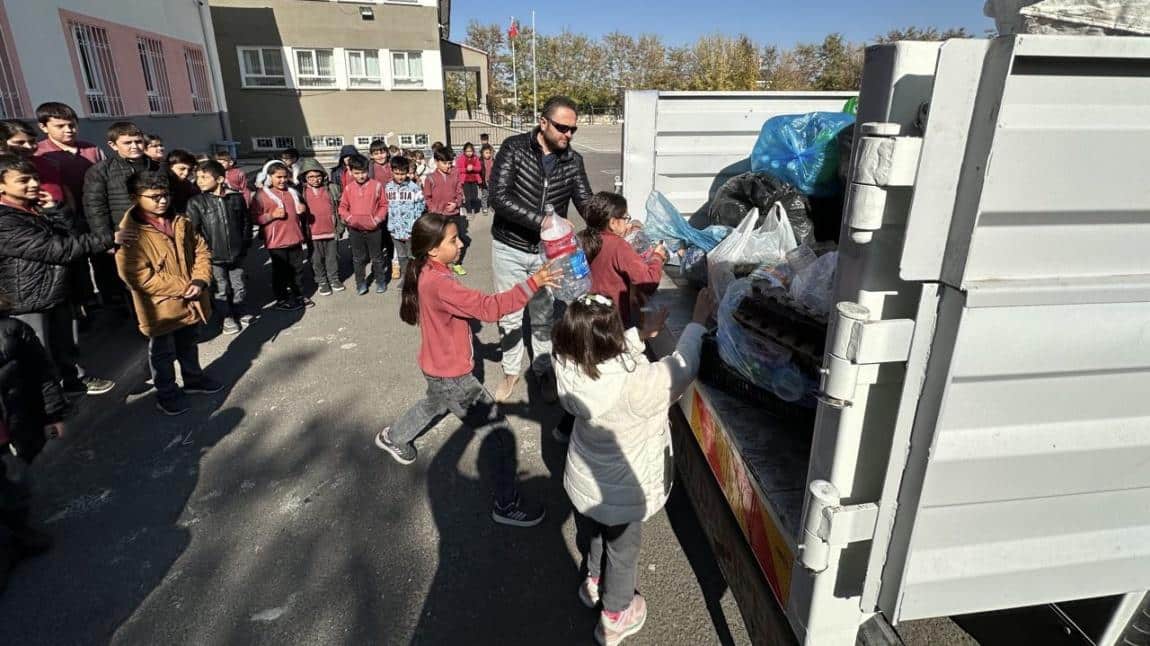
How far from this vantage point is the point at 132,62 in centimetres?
1227

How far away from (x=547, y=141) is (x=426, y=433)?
2105mm

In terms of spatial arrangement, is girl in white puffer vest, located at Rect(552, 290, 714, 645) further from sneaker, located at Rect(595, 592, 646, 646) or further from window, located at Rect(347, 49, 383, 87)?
window, located at Rect(347, 49, 383, 87)

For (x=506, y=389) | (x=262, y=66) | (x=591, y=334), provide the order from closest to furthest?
(x=591, y=334) < (x=506, y=389) < (x=262, y=66)

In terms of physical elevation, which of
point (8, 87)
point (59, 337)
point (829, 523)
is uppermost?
point (8, 87)

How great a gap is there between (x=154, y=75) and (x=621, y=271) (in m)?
14.8

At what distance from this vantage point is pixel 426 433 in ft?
13.6

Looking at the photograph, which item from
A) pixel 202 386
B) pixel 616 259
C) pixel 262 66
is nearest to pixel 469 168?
pixel 202 386

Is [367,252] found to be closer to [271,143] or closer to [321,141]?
[321,141]

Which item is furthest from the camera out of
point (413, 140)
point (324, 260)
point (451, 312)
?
point (413, 140)

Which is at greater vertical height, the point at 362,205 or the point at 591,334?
the point at 591,334

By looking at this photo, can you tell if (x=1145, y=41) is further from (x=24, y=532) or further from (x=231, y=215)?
(x=231, y=215)

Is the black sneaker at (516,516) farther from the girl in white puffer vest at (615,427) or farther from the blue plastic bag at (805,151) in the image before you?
the blue plastic bag at (805,151)

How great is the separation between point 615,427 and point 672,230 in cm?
233

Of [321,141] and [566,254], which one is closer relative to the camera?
[566,254]
